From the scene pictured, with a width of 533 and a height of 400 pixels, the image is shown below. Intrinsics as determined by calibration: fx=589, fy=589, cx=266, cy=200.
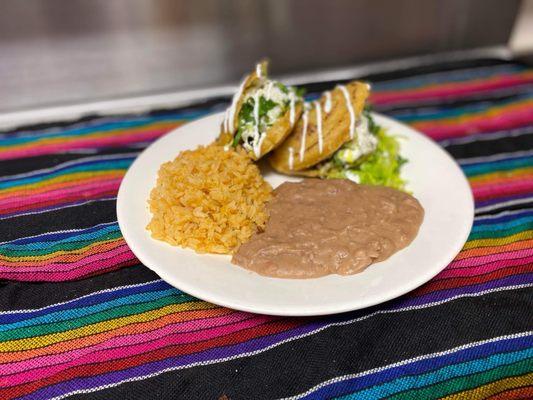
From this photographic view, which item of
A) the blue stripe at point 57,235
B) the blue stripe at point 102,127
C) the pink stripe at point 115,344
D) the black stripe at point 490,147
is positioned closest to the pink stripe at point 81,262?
the blue stripe at point 57,235

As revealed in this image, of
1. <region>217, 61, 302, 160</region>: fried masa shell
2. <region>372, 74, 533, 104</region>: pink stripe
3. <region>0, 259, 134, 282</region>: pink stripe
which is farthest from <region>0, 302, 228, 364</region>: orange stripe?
<region>372, 74, 533, 104</region>: pink stripe

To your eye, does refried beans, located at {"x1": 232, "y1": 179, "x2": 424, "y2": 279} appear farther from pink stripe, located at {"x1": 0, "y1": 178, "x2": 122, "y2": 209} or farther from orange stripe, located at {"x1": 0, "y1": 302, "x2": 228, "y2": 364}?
pink stripe, located at {"x1": 0, "y1": 178, "x2": 122, "y2": 209}

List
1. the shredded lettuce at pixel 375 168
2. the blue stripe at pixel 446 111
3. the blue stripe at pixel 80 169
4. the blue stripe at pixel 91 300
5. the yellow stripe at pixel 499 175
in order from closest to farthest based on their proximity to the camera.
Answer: the blue stripe at pixel 91 300 < the shredded lettuce at pixel 375 168 < the blue stripe at pixel 80 169 < the yellow stripe at pixel 499 175 < the blue stripe at pixel 446 111

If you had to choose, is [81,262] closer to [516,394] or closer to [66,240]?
[66,240]

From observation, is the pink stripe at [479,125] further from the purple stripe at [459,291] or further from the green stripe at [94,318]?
the green stripe at [94,318]

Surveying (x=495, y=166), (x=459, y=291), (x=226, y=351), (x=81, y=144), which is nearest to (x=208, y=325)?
(x=226, y=351)

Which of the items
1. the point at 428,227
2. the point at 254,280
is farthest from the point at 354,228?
the point at 254,280
